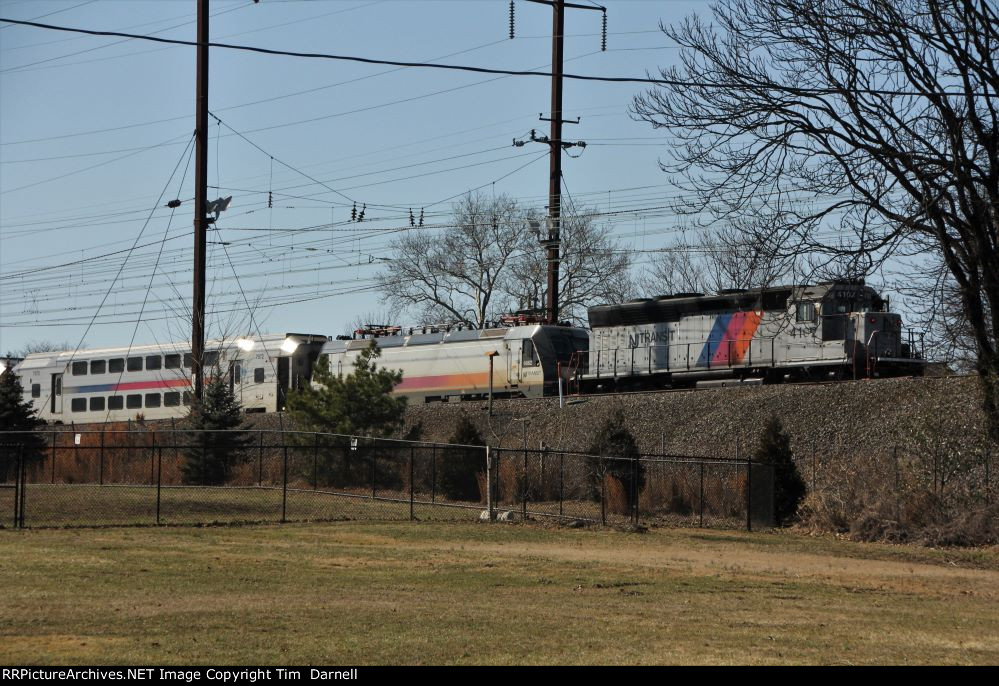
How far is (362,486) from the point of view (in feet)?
117

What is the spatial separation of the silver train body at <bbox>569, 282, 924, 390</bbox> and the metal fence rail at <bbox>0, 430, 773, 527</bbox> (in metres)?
6.60

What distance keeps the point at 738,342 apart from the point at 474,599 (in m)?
27.7

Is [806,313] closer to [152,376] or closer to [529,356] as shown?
[529,356]

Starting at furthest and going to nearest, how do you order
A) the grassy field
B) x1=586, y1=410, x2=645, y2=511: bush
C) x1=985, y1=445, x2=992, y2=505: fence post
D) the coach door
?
the coach door
x1=586, y1=410, x2=645, y2=511: bush
x1=985, y1=445, x2=992, y2=505: fence post
the grassy field

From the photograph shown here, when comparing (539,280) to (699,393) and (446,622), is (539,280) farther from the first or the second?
(446,622)

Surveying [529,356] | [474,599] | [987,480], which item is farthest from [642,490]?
[474,599]

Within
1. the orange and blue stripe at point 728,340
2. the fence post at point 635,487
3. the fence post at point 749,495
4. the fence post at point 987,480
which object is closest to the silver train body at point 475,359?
the orange and blue stripe at point 728,340

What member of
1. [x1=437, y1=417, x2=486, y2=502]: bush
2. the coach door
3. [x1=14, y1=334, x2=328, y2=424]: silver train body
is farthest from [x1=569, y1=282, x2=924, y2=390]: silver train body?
the coach door

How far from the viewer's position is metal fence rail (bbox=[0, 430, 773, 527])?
29.0 metres

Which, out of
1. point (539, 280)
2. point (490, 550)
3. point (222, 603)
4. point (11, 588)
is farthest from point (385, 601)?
point (539, 280)

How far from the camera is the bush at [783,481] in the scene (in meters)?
Result: 31.5

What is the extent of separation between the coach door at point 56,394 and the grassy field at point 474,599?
42.1 m

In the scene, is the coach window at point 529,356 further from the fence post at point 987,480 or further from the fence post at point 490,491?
the fence post at point 987,480

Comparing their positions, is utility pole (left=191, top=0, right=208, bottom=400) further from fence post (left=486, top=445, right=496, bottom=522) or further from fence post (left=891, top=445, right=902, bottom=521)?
fence post (left=891, top=445, right=902, bottom=521)
